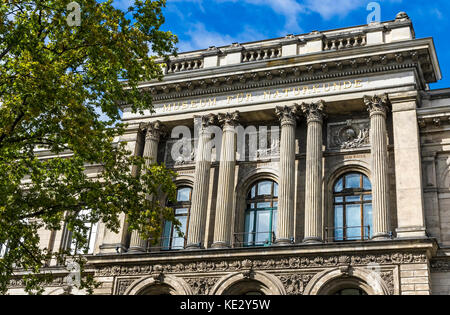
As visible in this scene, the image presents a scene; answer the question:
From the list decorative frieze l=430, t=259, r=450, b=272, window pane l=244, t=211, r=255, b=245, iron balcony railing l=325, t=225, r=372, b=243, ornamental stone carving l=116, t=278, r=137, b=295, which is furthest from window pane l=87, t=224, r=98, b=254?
decorative frieze l=430, t=259, r=450, b=272

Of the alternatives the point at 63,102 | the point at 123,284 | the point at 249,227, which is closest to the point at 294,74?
the point at 249,227

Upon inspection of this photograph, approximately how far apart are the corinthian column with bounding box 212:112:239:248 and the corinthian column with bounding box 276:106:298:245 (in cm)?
242

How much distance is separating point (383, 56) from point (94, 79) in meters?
14.3

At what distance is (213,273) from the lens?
27.2 meters

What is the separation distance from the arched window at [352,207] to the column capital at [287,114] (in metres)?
3.62

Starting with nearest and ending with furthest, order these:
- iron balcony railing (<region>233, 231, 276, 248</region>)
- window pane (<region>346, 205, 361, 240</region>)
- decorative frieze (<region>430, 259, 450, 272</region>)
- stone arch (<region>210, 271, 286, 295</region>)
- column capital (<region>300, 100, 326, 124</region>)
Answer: decorative frieze (<region>430, 259, 450, 272</region>), stone arch (<region>210, 271, 286, 295</region>), window pane (<region>346, 205, 361, 240</region>), iron balcony railing (<region>233, 231, 276, 248</region>), column capital (<region>300, 100, 326, 124</region>)

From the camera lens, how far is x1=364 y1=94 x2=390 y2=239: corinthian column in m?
25.9

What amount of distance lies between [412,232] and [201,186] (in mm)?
10034

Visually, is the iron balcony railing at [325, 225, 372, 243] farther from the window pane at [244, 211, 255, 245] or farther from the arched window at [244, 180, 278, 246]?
the window pane at [244, 211, 255, 245]

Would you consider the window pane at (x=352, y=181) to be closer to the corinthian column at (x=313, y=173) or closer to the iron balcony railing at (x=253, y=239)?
the corinthian column at (x=313, y=173)

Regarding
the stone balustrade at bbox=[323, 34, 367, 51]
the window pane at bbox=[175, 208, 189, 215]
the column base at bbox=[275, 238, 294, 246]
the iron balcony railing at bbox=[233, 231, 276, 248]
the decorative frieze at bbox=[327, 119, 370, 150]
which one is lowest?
the column base at bbox=[275, 238, 294, 246]

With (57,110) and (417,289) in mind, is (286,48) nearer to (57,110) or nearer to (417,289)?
(417,289)

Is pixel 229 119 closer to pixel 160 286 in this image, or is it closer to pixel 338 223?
pixel 338 223
